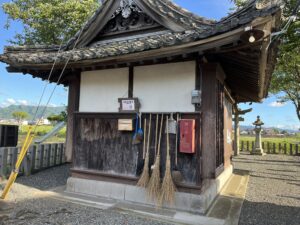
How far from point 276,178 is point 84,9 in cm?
1370

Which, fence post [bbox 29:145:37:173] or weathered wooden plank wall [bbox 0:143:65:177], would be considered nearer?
weathered wooden plank wall [bbox 0:143:65:177]

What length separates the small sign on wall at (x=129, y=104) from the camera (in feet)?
20.6

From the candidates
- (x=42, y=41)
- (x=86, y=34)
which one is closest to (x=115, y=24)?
(x=86, y=34)

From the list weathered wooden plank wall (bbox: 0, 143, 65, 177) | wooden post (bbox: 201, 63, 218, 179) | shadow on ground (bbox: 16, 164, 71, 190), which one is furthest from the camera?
weathered wooden plank wall (bbox: 0, 143, 65, 177)

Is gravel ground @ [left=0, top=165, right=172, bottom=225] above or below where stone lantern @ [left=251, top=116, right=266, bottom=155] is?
below

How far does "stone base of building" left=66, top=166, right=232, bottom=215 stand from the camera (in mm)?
5555

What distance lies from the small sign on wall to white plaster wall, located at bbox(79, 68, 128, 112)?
7.1 inches

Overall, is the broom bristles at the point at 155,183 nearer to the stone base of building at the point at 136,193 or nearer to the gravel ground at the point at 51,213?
the stone base of building at the point at 136,193

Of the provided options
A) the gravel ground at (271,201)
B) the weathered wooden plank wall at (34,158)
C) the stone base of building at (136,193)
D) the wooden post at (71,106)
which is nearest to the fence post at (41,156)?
the weathered wooden plank wall at (34,158)

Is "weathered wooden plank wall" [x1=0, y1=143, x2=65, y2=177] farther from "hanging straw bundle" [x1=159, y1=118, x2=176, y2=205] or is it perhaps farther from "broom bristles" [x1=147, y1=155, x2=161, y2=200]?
"hanging straw bundle" [x1=159, y1=118, x2=176, y2=205]

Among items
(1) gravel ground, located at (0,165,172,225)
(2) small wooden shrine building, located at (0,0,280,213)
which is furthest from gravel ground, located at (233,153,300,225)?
(1) gravel ground, located at (0,165,172,225)

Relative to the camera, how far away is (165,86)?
6.07m

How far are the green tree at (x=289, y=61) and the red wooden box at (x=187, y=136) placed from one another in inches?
98.2

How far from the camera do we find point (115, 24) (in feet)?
24.2
